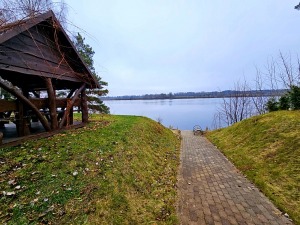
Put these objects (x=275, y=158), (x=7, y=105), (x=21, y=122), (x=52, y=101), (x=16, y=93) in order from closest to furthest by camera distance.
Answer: (x=16, y=93) < (x=7, y=105) < (x=21, y=122) < (x=275, y=158) < (x=52, y=101)

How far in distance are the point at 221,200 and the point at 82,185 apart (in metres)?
3.57

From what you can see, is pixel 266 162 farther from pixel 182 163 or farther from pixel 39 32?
pixel 39 32

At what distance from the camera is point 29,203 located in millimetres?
3705

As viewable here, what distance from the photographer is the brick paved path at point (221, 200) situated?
4.23 meters

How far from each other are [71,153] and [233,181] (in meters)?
5.36

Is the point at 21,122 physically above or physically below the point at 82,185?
above

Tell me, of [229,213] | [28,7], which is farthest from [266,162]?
[28,7]

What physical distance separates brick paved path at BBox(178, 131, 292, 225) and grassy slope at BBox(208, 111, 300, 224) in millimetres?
356

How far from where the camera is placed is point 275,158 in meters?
7.32

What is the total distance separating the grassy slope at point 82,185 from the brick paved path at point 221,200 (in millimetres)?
404

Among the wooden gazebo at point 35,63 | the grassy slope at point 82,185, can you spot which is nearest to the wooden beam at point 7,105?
the wooden gazebo at point 35,63

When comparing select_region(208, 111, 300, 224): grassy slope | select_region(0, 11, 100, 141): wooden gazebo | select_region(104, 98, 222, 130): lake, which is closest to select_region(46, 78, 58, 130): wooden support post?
select_region(0, 11, 100, 141): wooden gazebo

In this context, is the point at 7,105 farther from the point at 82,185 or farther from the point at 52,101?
the point at 82,185

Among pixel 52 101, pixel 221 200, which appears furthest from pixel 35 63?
pixel 221 200
